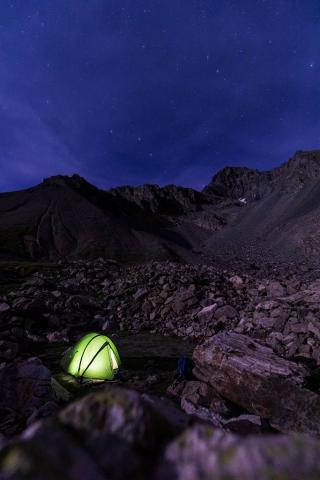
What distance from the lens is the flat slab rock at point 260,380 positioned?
519 centimetres

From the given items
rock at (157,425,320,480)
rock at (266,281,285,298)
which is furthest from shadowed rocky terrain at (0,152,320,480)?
rock at (266,281,285,298)

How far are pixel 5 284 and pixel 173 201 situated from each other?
14444 cm

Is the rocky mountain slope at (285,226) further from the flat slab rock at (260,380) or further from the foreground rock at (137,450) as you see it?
the foreground rock at (137,450)

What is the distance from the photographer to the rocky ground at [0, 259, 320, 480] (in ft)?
4.38

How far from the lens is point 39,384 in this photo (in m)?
5.63

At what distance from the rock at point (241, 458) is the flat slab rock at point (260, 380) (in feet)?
15.8

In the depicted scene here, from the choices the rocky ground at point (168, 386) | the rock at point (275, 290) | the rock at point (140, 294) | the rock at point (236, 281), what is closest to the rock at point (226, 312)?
the rocky ground at point (168, 386)

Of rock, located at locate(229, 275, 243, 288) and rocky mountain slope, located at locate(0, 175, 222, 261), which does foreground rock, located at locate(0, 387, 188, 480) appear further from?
rocky mountain slope, located at locate(0, 175, 222, 261)

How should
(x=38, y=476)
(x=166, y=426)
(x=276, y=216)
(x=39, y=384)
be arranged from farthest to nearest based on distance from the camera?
(x=276, y=216) → (x=39, y=384) → (x=166, y=426) → (x=38, y=476)

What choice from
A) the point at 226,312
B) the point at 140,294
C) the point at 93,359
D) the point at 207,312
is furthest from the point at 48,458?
the point at 140,294

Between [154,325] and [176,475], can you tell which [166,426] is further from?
[154,325]

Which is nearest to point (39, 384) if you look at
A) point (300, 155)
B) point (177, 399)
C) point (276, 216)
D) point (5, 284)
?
point (177, 399)

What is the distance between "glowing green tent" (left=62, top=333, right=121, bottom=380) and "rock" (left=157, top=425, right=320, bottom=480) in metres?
7.36

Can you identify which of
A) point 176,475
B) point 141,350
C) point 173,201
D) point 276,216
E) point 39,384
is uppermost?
point 173,201
